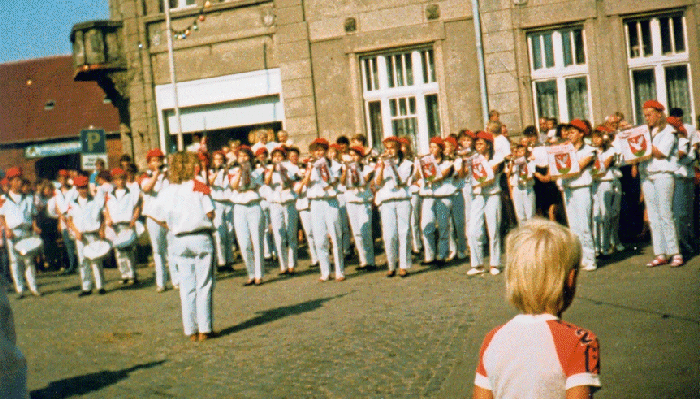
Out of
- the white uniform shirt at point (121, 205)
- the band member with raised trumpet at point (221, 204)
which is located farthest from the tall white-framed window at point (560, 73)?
the white uniform shirt at point (121, 205)

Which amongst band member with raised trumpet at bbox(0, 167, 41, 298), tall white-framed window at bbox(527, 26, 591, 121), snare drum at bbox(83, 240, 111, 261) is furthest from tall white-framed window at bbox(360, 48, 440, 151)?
snare drum at bbox(83, 240, 111, 261)

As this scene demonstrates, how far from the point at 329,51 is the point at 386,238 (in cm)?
964

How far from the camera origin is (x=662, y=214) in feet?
39.0

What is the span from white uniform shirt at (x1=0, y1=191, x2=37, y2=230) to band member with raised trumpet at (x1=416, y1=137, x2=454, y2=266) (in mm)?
6930

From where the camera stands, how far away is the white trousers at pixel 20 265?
15984mm

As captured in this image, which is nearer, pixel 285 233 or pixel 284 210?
pixel 285 233

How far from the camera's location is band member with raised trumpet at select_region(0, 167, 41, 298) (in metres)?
15.8

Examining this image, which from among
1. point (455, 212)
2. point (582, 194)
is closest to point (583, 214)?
point (582, 194)

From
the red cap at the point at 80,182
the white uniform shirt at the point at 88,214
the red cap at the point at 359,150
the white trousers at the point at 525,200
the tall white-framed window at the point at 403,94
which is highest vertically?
the tall white-framed window at the point at 403,94

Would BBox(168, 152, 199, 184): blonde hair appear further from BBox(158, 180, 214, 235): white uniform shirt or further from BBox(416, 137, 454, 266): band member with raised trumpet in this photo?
BBox(416, 137, 454, 266): band member with raised trumpet

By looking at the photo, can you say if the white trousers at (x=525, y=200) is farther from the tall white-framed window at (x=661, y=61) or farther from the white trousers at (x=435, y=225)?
the tall white-framed window at (x=661, y=61)

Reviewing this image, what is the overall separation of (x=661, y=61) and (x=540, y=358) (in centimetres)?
1873

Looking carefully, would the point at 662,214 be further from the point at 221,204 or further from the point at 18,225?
the point at 18,225

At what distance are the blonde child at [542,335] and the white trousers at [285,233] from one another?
12465 mm
